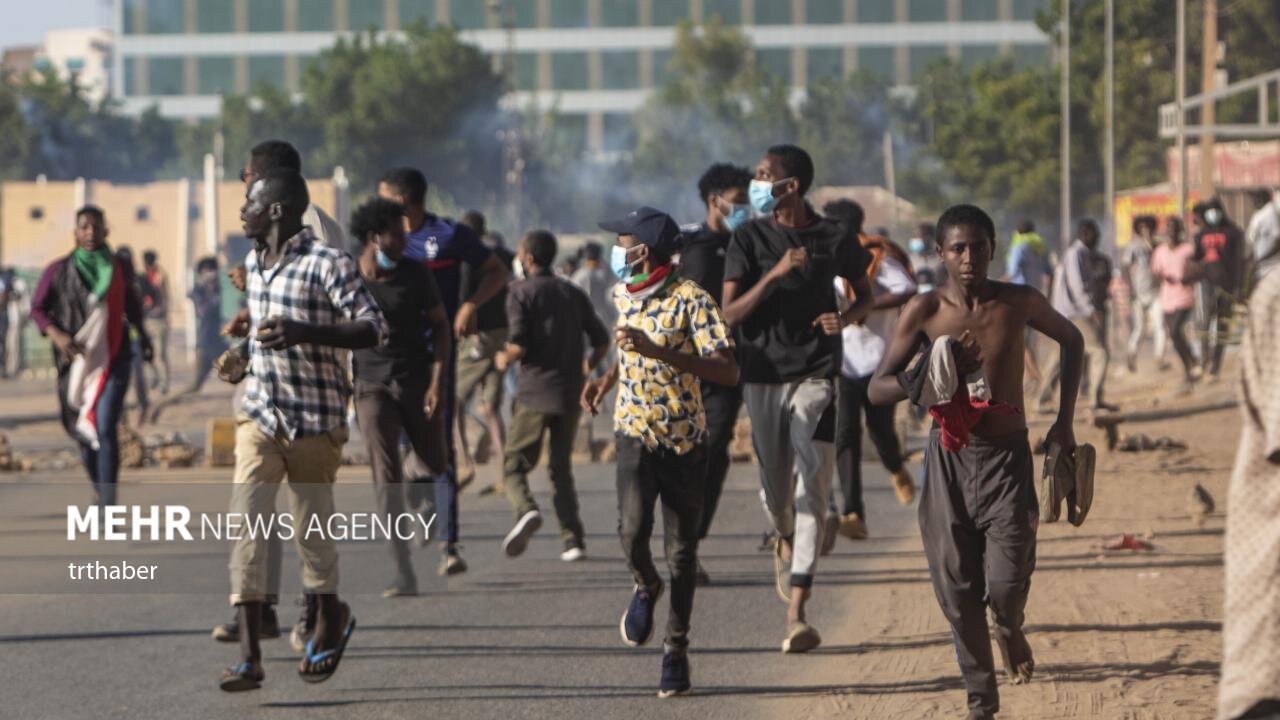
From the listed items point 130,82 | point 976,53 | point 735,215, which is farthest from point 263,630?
point 130,82

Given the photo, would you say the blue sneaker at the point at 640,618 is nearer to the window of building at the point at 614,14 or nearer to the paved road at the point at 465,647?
the paved road at the point at 465,647

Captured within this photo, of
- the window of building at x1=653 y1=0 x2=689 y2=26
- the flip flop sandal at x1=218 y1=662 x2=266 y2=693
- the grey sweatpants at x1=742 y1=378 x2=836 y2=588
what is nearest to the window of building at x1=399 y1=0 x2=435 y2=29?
the window of building at x1=653 y1=0 x2=689 y2=26

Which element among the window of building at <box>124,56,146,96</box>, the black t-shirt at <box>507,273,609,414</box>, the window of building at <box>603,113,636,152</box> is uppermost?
the window of building at <box>124,56,146,96</box>

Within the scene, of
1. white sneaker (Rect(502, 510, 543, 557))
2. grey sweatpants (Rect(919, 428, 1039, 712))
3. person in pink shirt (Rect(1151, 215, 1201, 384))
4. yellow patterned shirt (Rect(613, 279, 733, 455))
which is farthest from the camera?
person in pink shirt (Rect(1151, 215, 1201, 384))

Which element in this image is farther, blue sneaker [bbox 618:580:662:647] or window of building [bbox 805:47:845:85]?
window of building [bbox 805:47:845:85]

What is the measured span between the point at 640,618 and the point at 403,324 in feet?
7.93

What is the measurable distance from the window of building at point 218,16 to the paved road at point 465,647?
4119 inches

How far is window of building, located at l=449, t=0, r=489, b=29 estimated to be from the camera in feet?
364

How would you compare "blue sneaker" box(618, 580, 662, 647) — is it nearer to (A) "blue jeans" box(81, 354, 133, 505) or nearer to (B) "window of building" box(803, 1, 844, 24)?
(A) "blue jeans" box(81, 354, 133, 505)

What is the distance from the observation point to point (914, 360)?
632 centimetres

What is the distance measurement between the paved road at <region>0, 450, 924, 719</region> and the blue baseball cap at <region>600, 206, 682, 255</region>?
1.66 m

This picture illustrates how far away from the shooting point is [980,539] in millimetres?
6422

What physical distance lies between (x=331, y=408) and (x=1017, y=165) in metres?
54.3

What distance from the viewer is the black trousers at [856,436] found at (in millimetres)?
10609
